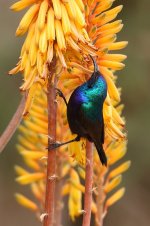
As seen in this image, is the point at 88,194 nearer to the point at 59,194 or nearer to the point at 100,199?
the point at 100,199

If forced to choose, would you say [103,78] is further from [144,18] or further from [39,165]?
[144,18]

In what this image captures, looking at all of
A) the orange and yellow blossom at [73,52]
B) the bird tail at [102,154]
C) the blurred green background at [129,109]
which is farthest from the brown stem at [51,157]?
the blurred green background at [129,109]

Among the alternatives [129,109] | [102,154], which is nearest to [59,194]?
[102,154]

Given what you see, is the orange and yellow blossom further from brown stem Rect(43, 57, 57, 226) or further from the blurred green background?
the blurred green background

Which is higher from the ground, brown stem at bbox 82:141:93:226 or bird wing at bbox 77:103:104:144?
bird wing at bbox 77:103:104:144

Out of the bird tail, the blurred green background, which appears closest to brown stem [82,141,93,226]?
the bird tail

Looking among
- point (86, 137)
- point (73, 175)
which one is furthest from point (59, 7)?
point (73, 175)

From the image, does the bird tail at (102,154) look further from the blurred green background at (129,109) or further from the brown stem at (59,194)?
the blurred green background at (129,109)
